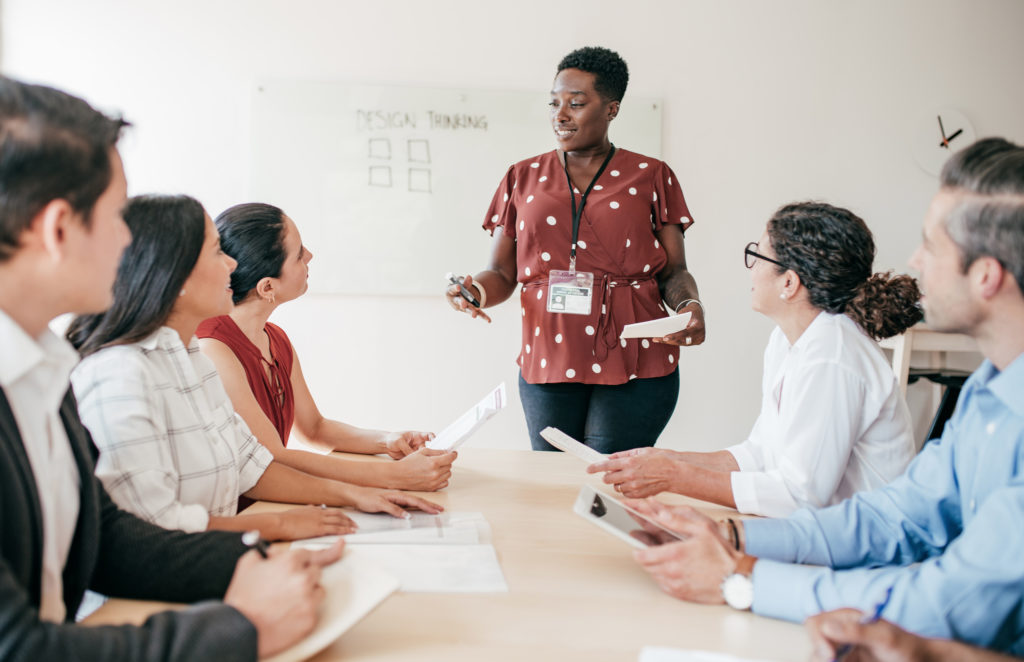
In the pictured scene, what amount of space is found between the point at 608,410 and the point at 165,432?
1333 mm

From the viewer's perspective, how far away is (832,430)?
1.46 m

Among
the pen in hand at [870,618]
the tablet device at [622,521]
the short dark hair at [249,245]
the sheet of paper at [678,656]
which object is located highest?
the short dark hair at [249,245]

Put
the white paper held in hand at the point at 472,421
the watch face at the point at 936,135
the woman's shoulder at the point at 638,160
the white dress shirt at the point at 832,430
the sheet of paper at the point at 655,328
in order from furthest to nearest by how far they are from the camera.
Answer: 1. the watch face at the point at 936,135
2. the woman's shoulder at the point at 638,160
3. the sheet of paper at the point at 655,328
4. the white paper held in hand at the point at 472,421
5. the white dress shirt at the point at 832,430

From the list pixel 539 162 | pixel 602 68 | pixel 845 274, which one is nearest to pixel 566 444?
pixel 845 274

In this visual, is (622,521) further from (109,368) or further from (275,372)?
(275,372)

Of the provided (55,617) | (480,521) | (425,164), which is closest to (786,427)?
(480,521)

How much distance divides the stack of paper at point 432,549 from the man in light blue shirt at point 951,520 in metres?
0.26

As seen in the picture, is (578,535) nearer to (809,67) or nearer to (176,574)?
(176,574)

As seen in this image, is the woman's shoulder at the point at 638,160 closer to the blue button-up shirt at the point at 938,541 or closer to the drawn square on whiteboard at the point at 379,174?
the blue button-up shirt at the point at 938,541

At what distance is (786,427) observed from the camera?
1.50m

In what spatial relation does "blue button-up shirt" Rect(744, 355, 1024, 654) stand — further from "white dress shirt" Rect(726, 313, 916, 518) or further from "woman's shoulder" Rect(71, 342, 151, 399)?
"woman's shoulder" Rect(71, 342, 151, 399)

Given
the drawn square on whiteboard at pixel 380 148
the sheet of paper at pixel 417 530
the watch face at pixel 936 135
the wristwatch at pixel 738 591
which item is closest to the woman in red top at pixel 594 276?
the sheet of paper at pixel 417 530

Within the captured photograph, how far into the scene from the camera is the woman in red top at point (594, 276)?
2.28 meters

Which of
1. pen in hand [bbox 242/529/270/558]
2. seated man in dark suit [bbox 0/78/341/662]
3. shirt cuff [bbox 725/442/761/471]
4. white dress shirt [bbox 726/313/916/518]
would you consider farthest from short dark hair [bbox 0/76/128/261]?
shirt cuff [bbox 725/442/761/471]
